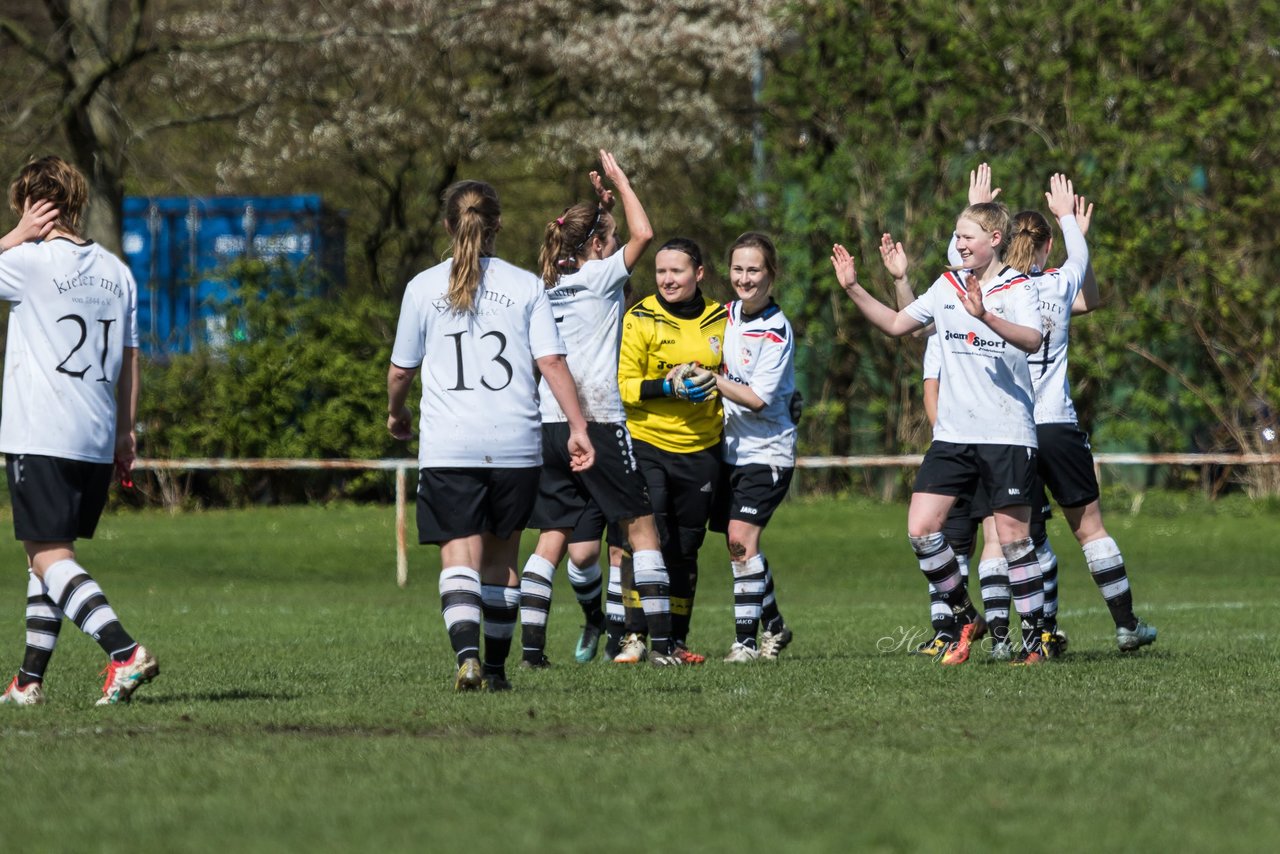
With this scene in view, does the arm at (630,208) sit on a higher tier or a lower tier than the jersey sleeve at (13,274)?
higher

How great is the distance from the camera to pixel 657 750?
583 cm

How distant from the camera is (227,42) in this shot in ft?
77.4

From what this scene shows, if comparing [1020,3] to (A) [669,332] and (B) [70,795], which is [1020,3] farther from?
(B) [70,795]

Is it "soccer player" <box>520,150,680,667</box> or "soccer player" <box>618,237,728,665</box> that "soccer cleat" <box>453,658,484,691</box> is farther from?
"soccer player" <box>618,237,728,665</box>

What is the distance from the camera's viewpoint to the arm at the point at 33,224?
7.27 metres

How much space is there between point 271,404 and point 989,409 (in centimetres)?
1608

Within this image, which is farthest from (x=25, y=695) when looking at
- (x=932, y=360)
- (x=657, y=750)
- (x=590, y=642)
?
(x=932, y=360)

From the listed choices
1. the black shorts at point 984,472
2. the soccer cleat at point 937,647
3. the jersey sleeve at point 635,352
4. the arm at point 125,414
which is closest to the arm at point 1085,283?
the black shorts at point 984,472

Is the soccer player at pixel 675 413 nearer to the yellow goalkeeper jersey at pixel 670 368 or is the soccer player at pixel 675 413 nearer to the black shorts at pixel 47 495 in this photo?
the yellow goalkeeper jersey at pixel 670 368

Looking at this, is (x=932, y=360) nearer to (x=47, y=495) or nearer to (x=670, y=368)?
(x=670, y=368)

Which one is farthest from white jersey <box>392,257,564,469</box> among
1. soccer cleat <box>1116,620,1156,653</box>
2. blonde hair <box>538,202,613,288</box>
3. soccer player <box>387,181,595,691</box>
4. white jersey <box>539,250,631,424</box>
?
soccer cleat <box>1116,620,1156,653</box>

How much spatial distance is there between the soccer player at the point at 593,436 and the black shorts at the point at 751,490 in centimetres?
53

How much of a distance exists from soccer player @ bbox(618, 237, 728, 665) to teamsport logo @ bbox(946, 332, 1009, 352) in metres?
1.38

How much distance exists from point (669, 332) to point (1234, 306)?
567 inches
